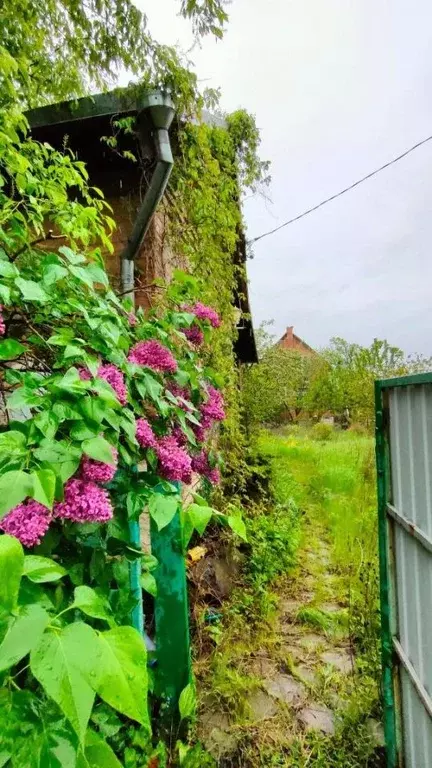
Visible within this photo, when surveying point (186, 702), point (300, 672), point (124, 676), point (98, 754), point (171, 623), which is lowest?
point (300, 672)

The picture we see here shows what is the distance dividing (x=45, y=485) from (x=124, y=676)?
298 mm

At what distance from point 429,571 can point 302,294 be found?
Result: 70.2ft

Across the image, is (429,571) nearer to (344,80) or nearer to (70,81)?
(70,81)

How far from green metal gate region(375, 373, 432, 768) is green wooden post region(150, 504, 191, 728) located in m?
0.88

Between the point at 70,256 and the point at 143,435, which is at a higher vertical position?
the point at 70,256

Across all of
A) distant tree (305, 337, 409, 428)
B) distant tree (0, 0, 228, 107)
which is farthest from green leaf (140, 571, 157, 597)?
distant tree (305, 337, 409, 428)

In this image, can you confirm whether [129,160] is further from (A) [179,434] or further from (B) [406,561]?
(B) [406,561]

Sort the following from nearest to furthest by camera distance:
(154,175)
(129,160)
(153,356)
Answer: (153,356), (154,175), (129,160)

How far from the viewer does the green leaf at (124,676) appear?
53 centimetres

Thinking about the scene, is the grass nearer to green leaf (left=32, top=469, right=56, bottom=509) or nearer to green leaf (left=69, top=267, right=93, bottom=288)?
green leaf (left=32, top=469, right=56, bottom=509)

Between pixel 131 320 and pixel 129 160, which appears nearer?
pixel 131 320

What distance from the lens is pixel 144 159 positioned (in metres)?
2.88

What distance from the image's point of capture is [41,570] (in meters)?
0.65

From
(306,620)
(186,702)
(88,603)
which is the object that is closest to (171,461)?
(88,603)
